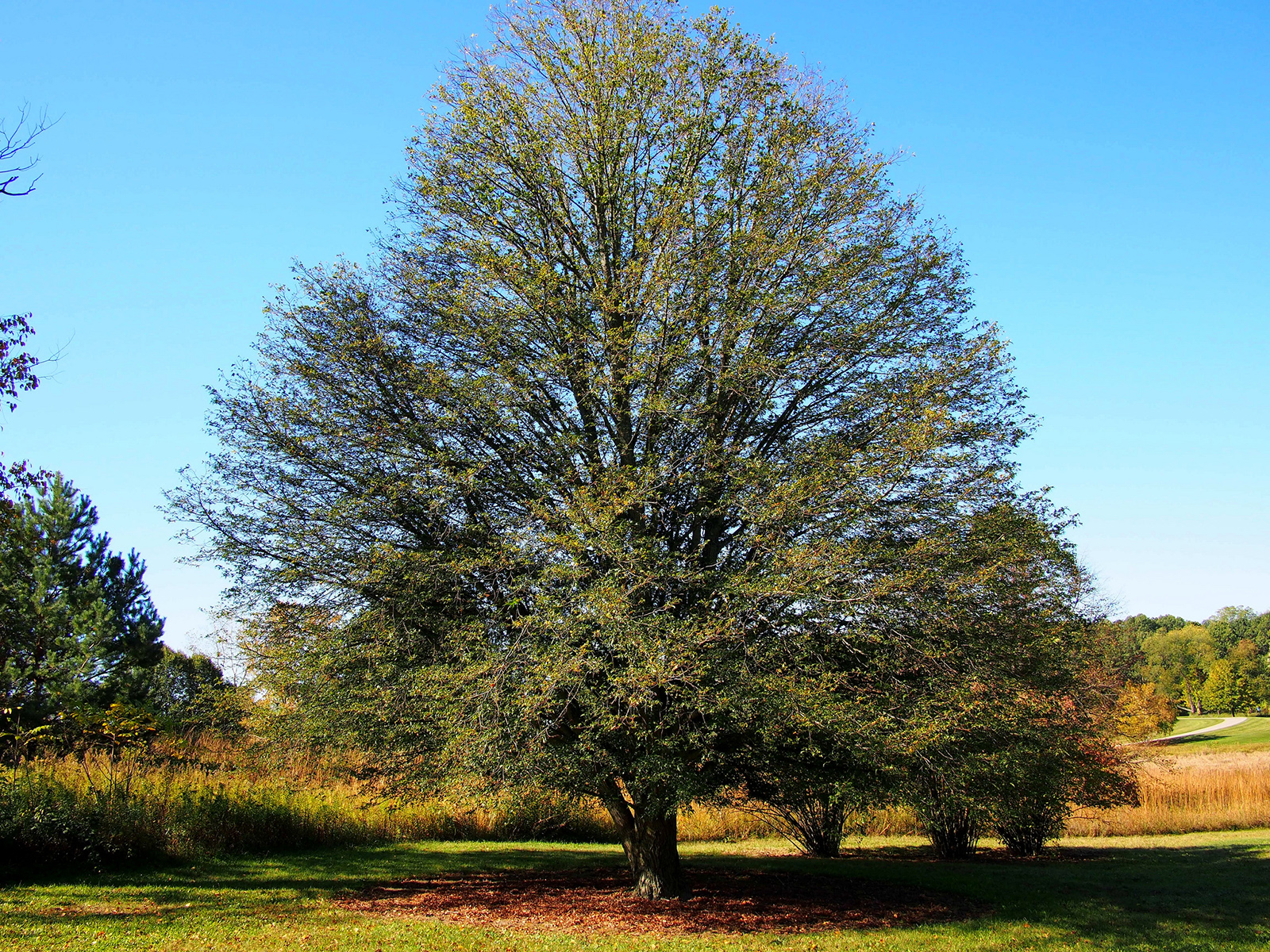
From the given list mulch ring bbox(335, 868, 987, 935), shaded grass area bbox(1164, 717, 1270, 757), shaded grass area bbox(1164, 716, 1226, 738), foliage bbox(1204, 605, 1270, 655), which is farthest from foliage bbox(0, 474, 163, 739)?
foliage bbox(1204, 605, 1270, 655)

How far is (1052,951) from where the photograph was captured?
834 centimetres

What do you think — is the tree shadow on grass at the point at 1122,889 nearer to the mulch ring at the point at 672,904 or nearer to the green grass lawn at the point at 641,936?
the green grass lawn at the point at 641,936

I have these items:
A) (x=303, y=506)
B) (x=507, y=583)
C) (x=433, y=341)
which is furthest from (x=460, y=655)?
(x=433, y=341)

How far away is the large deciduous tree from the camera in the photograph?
28.7 ft

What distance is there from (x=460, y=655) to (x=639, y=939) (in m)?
3.61

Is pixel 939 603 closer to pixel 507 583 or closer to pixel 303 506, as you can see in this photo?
pixel 507 583

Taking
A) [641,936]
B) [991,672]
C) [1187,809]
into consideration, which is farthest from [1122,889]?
[1187,809]

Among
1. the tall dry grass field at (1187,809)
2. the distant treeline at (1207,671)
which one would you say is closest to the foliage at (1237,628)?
the distant treeline at (1207,671)

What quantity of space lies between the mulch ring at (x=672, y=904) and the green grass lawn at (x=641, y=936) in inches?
18.1

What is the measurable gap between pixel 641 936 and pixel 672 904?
1.65 m

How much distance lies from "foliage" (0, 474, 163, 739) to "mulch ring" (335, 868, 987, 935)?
9.61 meters

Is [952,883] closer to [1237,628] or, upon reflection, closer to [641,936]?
[641,936]

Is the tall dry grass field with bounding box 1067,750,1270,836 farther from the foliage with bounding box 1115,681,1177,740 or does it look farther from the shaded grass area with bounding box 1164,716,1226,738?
the shaded grass area with bounding box 1164,716,1226,738

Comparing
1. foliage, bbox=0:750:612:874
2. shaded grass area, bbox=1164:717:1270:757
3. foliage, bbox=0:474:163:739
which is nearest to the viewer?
foliage, bbox=0:750:612:874
